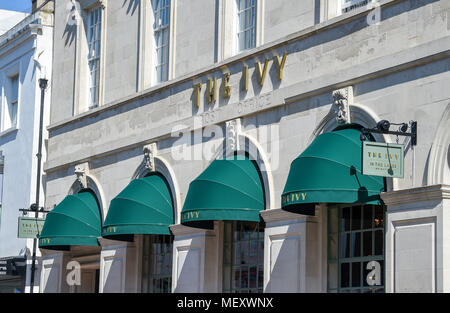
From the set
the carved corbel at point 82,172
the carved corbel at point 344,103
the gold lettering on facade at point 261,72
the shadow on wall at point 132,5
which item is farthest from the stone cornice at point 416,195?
the carved corbel at point 82,172

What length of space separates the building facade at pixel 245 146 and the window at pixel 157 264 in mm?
50

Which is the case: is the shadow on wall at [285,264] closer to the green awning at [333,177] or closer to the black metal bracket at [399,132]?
the green awning at [333,177]

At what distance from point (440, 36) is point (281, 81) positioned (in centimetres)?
477

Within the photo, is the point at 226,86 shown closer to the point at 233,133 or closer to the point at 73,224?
the point at 233,133

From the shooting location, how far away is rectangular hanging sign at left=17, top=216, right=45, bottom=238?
29.8 meters

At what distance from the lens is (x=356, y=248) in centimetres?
1962

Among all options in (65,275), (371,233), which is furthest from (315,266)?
(65,275)

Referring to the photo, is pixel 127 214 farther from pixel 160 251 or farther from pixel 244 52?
pixel 244 52

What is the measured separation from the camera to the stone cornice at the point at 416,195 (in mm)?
16938

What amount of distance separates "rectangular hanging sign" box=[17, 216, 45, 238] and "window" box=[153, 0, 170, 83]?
6340mm

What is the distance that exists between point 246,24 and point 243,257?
518 centimetres

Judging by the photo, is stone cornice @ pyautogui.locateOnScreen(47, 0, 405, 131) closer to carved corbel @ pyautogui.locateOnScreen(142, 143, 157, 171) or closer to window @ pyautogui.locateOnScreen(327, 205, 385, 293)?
carved corbel @ pyautogui.locateOnScreen(142, 143, 157, 171)
